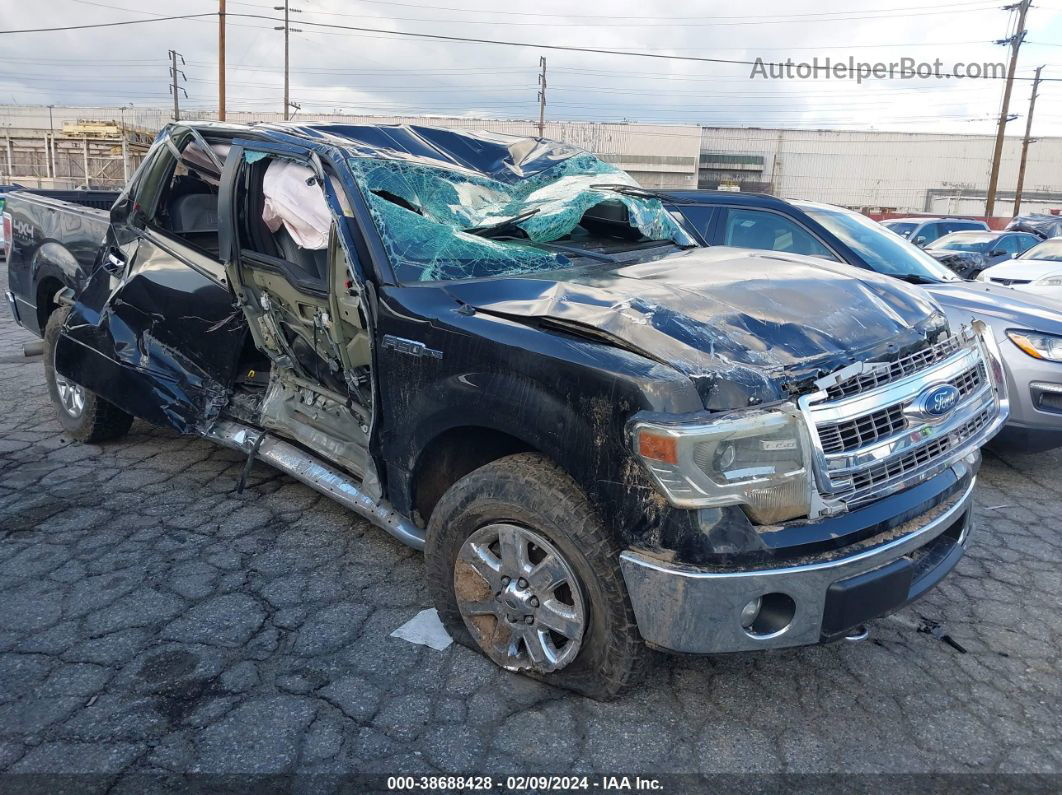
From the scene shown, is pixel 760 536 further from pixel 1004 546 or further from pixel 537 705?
pixel 1004 546

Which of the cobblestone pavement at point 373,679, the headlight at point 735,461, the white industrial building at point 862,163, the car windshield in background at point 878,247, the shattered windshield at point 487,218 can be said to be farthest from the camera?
the white industrial building at point 862,163

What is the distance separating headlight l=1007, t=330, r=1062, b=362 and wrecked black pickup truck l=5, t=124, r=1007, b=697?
1.87m

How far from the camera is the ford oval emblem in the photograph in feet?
8.09

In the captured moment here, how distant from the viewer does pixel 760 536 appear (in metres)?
2.13

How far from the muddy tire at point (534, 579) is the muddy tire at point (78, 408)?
3048mm

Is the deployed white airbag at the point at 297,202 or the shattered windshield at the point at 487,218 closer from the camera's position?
the shattered windshield at the point at 487,218

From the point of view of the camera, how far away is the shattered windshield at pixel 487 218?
9.97 ft

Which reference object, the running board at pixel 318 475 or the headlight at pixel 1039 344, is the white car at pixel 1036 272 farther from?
the running board at pixel 318 475

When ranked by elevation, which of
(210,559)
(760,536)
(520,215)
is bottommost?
(210,559)

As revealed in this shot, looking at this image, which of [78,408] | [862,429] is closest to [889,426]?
[862,429]

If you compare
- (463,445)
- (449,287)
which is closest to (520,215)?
(449,287)

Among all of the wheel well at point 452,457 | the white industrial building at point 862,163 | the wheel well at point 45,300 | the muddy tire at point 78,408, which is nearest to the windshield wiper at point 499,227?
the wheel well at point 452,457

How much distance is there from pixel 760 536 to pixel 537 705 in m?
0.98

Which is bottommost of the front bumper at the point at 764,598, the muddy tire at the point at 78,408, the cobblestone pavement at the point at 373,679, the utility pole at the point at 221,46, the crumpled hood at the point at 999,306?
the cobblestone pavement at the point at 373,679
